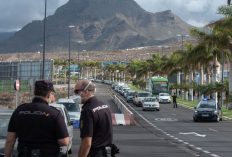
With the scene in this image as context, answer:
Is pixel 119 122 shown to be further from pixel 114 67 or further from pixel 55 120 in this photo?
pixel 114 67

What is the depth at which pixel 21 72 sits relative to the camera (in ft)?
143

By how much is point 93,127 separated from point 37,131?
753 millimetres

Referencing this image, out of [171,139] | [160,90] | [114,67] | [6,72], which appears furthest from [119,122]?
[114,67]

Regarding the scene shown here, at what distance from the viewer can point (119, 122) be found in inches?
973

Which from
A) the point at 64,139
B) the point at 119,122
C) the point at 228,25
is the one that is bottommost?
the point at 119,122

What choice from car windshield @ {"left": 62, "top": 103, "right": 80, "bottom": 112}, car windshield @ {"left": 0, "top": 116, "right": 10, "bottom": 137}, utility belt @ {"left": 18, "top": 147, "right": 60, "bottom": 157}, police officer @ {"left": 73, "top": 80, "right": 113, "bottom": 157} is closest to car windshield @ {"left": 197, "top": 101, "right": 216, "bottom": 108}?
car windshield @ {"left": 62, "top": 103, "right": 80, "bottom": 112}

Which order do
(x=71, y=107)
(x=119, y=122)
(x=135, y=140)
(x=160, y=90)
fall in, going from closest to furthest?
(x=135, y=140) → (x=71, y=107) → (x=119, y=122) → (x=160, y=90)

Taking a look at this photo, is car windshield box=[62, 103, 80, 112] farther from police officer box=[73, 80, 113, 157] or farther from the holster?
the holster

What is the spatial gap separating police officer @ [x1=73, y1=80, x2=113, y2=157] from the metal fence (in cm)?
3311

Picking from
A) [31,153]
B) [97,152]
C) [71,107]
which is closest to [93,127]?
[97,152]

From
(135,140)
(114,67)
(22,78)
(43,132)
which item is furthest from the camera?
(114,67)

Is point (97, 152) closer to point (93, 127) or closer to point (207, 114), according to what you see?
point (93, 127)

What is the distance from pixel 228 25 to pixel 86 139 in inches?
1219

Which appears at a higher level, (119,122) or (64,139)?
(64,139)
